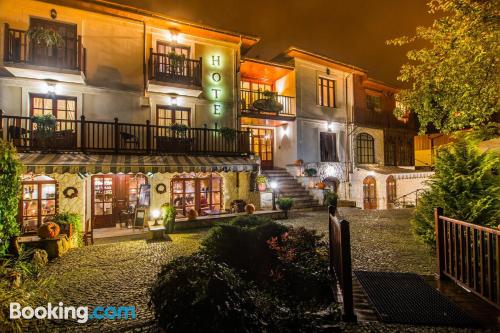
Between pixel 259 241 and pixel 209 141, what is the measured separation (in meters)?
9.49

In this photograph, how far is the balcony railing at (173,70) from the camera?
1352 centimetres

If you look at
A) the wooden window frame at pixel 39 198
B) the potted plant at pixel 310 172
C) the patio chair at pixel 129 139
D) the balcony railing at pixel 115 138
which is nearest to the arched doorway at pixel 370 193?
the potted plant at pixel 310 172

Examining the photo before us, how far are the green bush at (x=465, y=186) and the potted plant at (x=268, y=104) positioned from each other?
36.9 feet

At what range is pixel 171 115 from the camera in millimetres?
14477

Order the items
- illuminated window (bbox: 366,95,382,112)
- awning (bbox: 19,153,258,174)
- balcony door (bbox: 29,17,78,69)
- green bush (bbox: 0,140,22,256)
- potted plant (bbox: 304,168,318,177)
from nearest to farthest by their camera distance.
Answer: green bush (bbox: 0,140,22,256) < awning (bbox: 19,153,258,174) < balcony door (bbox: 29,17,78,69) < potted plant (bbox: 304,168,318,177) < illuminated window (bbox: 366,95,382,112)

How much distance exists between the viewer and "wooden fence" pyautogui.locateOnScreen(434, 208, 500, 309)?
388 cm

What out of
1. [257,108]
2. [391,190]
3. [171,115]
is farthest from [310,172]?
[171,115]

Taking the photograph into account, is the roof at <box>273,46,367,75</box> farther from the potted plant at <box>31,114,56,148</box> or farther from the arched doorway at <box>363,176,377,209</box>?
the potted plant at <box>31,114,56,148</box>

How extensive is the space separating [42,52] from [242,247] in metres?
11.7

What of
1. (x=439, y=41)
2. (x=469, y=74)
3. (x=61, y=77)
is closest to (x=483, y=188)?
(x=469, y=74)

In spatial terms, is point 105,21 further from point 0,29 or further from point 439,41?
point 439,41

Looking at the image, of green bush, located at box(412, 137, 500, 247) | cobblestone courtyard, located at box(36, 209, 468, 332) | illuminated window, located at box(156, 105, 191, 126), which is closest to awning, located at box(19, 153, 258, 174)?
illuminated window, located at box(156, 105, 191, 126)

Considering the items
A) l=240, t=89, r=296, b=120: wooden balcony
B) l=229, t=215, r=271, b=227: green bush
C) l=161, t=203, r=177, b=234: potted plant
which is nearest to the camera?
l=229, t=215, r=271, b=227: green bush

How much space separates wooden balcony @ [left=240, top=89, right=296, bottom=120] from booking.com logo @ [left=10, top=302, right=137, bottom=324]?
44.5ft
